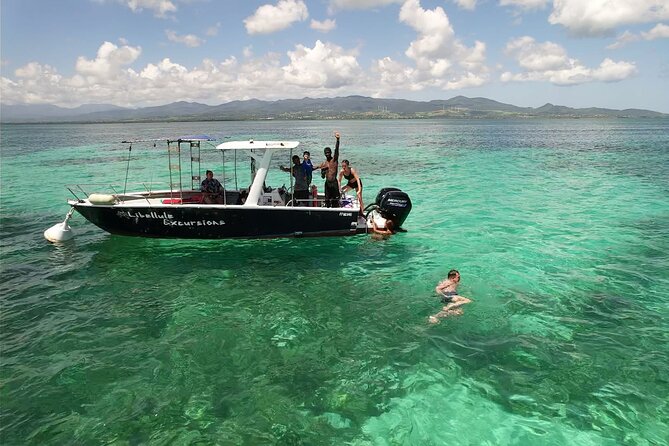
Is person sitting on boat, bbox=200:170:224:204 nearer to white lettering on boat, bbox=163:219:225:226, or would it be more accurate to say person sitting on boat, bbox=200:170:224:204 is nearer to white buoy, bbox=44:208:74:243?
white lettering on boat, bbox=163:219:225:226

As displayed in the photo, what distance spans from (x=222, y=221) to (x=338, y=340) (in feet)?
22.3

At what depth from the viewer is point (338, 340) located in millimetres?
8867

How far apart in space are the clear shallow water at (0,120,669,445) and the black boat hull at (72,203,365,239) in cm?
63

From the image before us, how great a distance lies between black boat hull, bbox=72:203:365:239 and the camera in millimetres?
13883

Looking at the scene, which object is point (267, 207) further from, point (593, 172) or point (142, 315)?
point (593, 172)

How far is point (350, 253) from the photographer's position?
46.4ft

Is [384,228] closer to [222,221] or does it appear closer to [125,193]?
[222,221]

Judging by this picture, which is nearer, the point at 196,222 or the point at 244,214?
the point at 244,214

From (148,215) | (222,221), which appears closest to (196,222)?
(222,221)

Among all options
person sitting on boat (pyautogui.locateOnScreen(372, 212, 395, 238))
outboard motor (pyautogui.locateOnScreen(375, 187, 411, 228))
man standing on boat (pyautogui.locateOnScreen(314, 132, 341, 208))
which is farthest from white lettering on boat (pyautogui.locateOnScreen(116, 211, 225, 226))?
outboard motor (pyautogui.locateOnScreen(375, 187, 411, 228))

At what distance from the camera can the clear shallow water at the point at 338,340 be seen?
662cm

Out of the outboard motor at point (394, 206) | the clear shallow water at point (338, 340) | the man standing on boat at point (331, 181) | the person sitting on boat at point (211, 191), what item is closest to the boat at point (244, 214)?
the outboard motor at point (394, 206)

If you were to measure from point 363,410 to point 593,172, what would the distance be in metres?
34.2

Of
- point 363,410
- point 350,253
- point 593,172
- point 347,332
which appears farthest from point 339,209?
point 593,172
